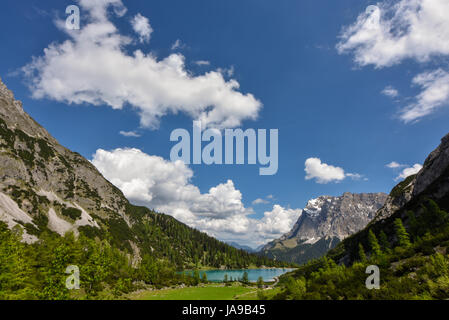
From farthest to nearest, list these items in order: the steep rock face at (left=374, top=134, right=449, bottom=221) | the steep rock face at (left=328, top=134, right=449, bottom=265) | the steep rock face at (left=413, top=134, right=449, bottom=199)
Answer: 1. the steep rock face at (left=413, top=134, right=449, bottom=199)
2. the steep rock face at (left=374, top=134, right=449, bottom=221)
3. the steep rock face at (left=328, top=134, right=449, bottom=265)

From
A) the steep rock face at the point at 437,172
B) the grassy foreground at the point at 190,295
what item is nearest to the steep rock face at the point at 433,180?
the steep rock face at the point at 437,172

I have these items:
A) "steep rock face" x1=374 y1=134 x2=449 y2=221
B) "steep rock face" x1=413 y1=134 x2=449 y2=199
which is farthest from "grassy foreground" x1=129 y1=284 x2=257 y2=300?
"steep rock face" x1=413 y1=134 x2=449 y2=199

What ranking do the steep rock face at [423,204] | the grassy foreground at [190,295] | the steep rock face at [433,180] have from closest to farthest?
the steep rock face at [423,204] → the grassy foreground at [190,295] → the steep rock face at [433,180]

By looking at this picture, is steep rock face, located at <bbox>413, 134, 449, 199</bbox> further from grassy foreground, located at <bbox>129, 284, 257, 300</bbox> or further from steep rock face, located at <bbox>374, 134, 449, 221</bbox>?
grassy foreground, located at <bbox>129, 284, 257, 300</bbox>

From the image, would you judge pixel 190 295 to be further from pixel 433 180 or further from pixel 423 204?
pixel 433 180

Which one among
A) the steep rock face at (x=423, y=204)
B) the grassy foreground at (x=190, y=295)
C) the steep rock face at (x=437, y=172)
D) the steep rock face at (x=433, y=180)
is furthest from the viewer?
the steep rock face at (x=437, y=172)

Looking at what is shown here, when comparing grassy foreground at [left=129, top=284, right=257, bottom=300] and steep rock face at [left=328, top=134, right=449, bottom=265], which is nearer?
steep rock face at [left=328, top=134, right=449, bottom=265]

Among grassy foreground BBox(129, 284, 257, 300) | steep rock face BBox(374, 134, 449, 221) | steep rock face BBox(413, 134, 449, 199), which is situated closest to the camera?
grassy foreground BBox(129, 284, 257, 300)

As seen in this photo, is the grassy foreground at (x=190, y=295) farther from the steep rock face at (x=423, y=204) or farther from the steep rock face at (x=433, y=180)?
the steep rock face at (x=433, y=180)

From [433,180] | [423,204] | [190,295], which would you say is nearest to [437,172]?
[433,180]

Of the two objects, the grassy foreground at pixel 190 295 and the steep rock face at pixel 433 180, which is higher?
the steep rock face at pixel 433 180
